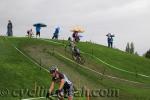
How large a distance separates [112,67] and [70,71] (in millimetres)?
9782

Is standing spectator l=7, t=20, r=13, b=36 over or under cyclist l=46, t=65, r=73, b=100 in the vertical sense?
over

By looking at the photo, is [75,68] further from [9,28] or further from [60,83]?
[60,83]

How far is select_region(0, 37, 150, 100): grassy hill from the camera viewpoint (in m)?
36.6

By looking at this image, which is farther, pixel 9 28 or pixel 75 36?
pixel 9 28

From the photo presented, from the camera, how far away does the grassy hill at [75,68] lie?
36.6 metres

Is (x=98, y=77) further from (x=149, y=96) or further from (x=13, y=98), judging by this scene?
(x=13, y=98)

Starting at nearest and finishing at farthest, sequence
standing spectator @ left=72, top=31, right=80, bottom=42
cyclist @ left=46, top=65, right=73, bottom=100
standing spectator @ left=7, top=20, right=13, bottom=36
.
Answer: cyclist @ left=46, top=65, right=73, bottom=100
standing spectator @ left=72, top=31, right=80, bottom=42
standing spectator @ left=7, top=20, right=13, bottom=36

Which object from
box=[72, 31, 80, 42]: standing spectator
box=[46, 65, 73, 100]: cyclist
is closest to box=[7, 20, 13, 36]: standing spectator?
box=[72, 31, 80, 42]: standing spectator

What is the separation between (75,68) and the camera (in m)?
44.7

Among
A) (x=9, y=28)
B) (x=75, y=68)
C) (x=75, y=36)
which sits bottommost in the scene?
(x=75, y=68)

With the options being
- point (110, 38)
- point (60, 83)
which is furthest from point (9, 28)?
point (60, 83)

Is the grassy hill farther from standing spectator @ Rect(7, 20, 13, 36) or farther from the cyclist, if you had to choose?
the cyclist

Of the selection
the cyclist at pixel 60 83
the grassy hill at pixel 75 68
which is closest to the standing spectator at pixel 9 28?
the grassy hill at pixel 75 68

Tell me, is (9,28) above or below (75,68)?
above
